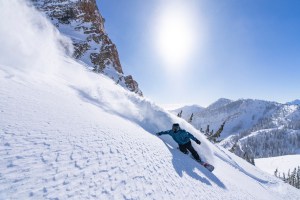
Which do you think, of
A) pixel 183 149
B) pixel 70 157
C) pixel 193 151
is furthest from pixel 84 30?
pixel 70 157

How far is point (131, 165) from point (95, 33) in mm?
109496

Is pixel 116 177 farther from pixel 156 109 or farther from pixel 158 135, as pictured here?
pixel 156 109

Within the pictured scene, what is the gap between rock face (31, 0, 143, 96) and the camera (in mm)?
95025

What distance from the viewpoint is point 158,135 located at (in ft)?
40.1

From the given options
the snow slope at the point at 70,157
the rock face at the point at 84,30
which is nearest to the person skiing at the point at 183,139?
the snow slope at the point at 70,157

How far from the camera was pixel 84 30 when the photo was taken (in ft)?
357

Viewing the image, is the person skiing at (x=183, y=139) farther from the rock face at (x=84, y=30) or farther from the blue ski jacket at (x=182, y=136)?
the rock face at (x=84, y=30)

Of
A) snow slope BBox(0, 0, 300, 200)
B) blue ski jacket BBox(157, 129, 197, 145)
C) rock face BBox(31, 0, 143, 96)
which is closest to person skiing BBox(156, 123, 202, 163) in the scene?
blue ski jacket BBox(157, 129, 197, 145)

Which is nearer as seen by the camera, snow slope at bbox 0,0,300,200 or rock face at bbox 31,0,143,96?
snow slope at bbox 0,0,300,200

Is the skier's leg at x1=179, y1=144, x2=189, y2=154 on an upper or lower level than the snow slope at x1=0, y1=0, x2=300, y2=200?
upper

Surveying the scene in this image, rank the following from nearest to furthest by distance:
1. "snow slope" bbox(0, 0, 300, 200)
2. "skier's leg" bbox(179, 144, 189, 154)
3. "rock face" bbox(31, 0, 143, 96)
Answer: "snow slope" bbox(0, 0, 300, 200) < "skier's leg" bbox(179, 144, 189, 154) < "rock face" bbox(31, 0, 143, 96)

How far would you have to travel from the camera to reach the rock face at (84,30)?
9503cm

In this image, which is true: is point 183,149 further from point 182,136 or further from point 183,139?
point 182,136

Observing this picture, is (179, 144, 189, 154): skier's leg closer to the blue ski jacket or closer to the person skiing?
the person skiing
